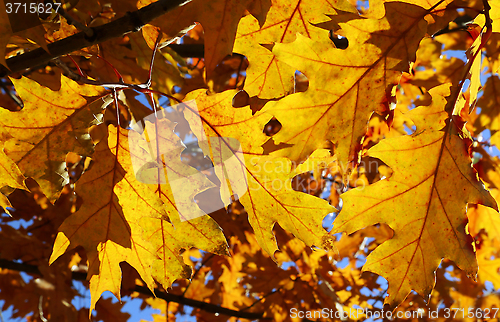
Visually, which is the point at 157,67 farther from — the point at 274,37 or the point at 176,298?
the point at 176,298

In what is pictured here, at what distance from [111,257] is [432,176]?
3.56 feet

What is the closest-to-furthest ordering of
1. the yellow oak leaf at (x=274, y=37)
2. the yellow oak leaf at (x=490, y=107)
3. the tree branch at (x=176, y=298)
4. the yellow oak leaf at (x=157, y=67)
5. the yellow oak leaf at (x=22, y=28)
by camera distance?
the yellow oak leaf at (x=22, y=28), the yellow oak leaf at (x=274, y=37), the yellow oak leaf at (x=157, y=67), the yellow oak leaf at (x=490, y=107), the tree branch at (x=176, y=298)

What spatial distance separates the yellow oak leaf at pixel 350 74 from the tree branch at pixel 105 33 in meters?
0.31

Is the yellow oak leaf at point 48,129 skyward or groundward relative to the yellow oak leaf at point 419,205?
skyward

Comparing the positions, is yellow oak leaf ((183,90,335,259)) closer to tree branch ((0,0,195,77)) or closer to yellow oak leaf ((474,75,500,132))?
tree branch ((0,0,195,77))

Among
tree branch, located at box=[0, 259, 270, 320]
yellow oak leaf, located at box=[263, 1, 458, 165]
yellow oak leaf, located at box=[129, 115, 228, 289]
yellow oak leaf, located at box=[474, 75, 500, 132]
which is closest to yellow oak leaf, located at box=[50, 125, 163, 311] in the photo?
yellow oak leaf, located at box=[129, 115, 228, 289]

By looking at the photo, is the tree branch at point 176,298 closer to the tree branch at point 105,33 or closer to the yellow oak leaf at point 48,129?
the yellow oak leaf at point 48,129

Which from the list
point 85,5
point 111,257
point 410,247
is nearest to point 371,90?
point 410,247

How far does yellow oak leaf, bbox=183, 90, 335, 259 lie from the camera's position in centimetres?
96

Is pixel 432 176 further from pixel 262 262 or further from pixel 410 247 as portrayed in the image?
pixel 262 262

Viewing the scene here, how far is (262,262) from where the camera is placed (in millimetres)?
2746

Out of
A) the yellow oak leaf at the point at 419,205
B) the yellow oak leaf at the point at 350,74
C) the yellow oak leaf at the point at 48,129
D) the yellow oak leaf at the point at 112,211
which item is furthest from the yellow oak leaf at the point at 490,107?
the yellow oak leaf at the point at 48,129

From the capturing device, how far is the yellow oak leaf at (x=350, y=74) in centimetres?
86

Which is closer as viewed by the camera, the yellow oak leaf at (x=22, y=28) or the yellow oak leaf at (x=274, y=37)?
the yellow oak leaf at (x=22, y=28)
